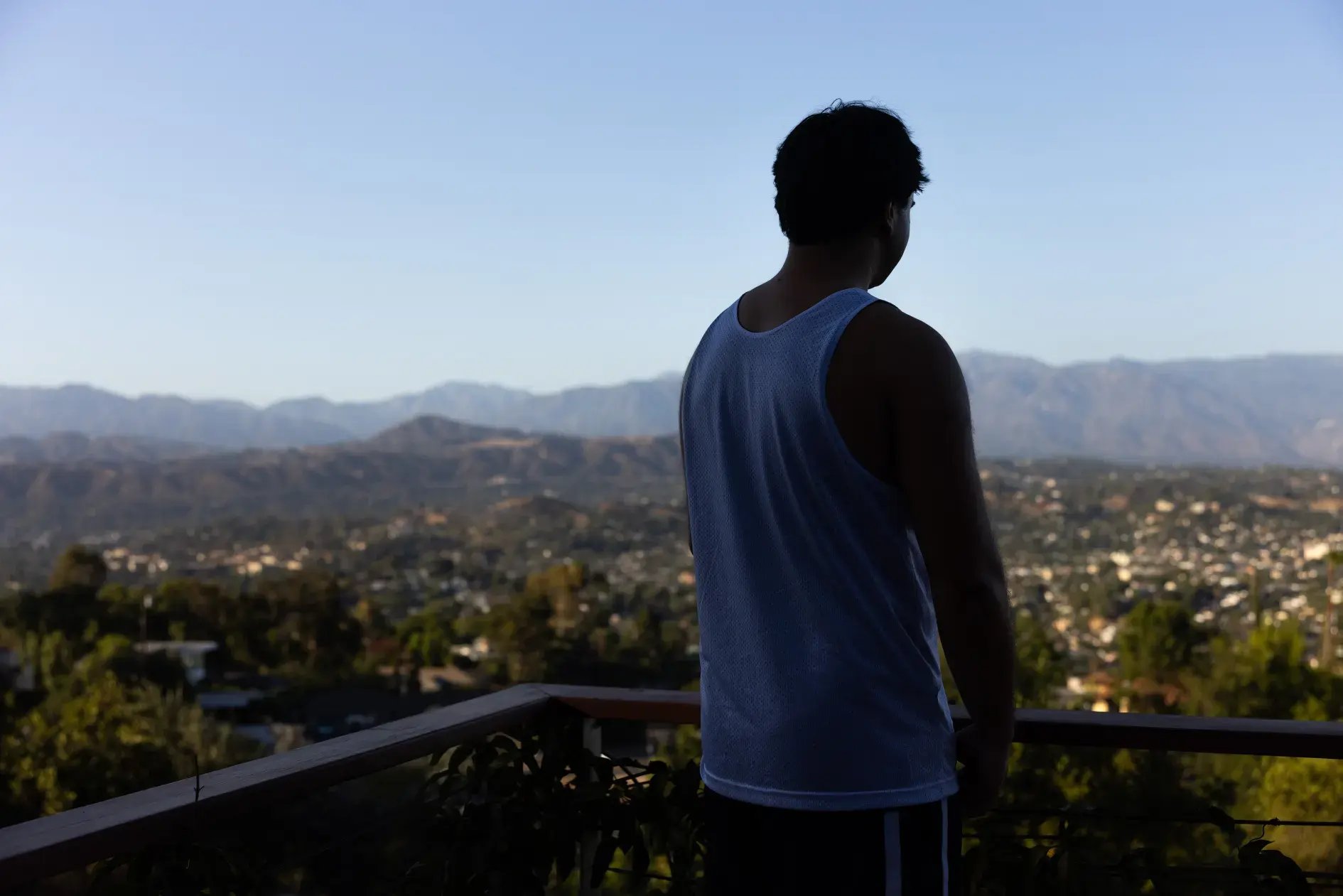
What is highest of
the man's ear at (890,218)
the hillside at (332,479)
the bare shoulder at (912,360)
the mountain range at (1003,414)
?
the mountain range at (1003,414)

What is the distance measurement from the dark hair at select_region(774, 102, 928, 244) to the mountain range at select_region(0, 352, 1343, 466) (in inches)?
1718

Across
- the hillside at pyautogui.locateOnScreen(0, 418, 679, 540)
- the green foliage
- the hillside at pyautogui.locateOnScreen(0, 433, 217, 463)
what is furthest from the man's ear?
the hillside at pyautogui.locateOnScreen(0, 433, 217, 463)

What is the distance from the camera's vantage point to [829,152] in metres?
1.13

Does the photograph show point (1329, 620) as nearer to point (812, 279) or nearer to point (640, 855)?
point (640, 855)

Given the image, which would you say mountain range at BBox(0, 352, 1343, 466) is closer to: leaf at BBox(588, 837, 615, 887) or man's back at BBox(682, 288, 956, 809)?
leaf at BBox(588, 837, 615, 887)

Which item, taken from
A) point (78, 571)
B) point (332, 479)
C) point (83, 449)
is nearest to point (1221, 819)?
point (78, 571)

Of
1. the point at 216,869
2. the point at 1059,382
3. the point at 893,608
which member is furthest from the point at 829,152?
the point at 1059,382

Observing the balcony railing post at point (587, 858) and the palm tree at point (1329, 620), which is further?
the palm tree at point (1329, 620)

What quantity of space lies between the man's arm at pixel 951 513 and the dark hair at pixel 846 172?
155 mm

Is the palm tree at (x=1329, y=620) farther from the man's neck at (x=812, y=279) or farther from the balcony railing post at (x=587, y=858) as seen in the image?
the man's neck at (x=812, y=279)

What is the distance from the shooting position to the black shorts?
1.07 m

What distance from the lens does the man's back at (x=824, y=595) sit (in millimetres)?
1046

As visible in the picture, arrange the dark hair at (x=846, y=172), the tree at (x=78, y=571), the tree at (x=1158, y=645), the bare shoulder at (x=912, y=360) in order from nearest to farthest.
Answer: the bare shoulder at (x=912, y=360), the dark hair at (x=846, y=172), the tree at (x=1158, y=645), the tree at (x=78, y=571)

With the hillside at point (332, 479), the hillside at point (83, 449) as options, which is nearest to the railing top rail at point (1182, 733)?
the hillside at point (332, 479)
